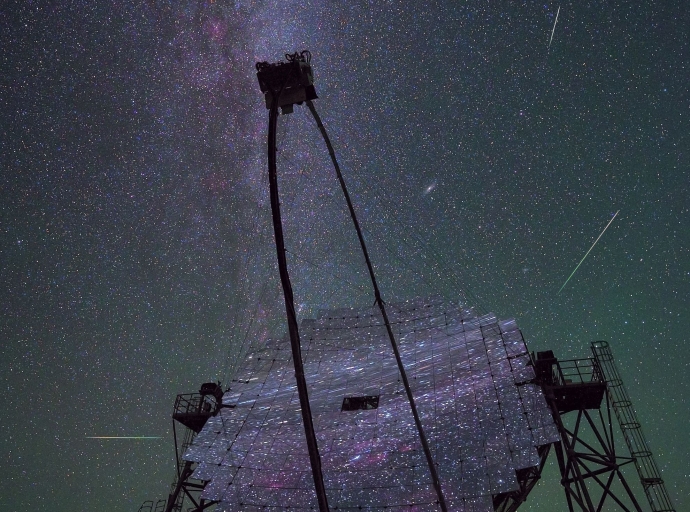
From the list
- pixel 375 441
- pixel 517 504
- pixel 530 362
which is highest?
pixel 530 362

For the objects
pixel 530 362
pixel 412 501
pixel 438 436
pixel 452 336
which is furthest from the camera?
pixel 452 336

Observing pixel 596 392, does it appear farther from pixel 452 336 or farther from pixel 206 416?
pixel 206 416

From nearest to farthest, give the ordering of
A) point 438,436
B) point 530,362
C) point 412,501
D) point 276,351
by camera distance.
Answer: point 412,501 < point 438,436 < point 530,362 < point 276,351

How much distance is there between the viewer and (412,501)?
1292 centimetres

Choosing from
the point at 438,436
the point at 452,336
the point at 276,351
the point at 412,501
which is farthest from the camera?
the point at 276,351

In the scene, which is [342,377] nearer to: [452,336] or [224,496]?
[452,336]

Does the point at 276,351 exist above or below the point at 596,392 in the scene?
above

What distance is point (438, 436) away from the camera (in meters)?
14.1

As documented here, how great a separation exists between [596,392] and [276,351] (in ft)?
33.0

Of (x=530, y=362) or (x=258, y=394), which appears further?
(x=258, y=394)

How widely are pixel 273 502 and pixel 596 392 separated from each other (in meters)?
9.03

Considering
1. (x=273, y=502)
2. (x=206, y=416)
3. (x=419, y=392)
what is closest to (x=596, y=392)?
(x=419, y=392)

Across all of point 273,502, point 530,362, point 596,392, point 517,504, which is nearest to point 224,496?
point 273,502

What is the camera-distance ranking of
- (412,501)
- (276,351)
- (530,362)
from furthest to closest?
(276,351) → (530,362) → (412,501)
